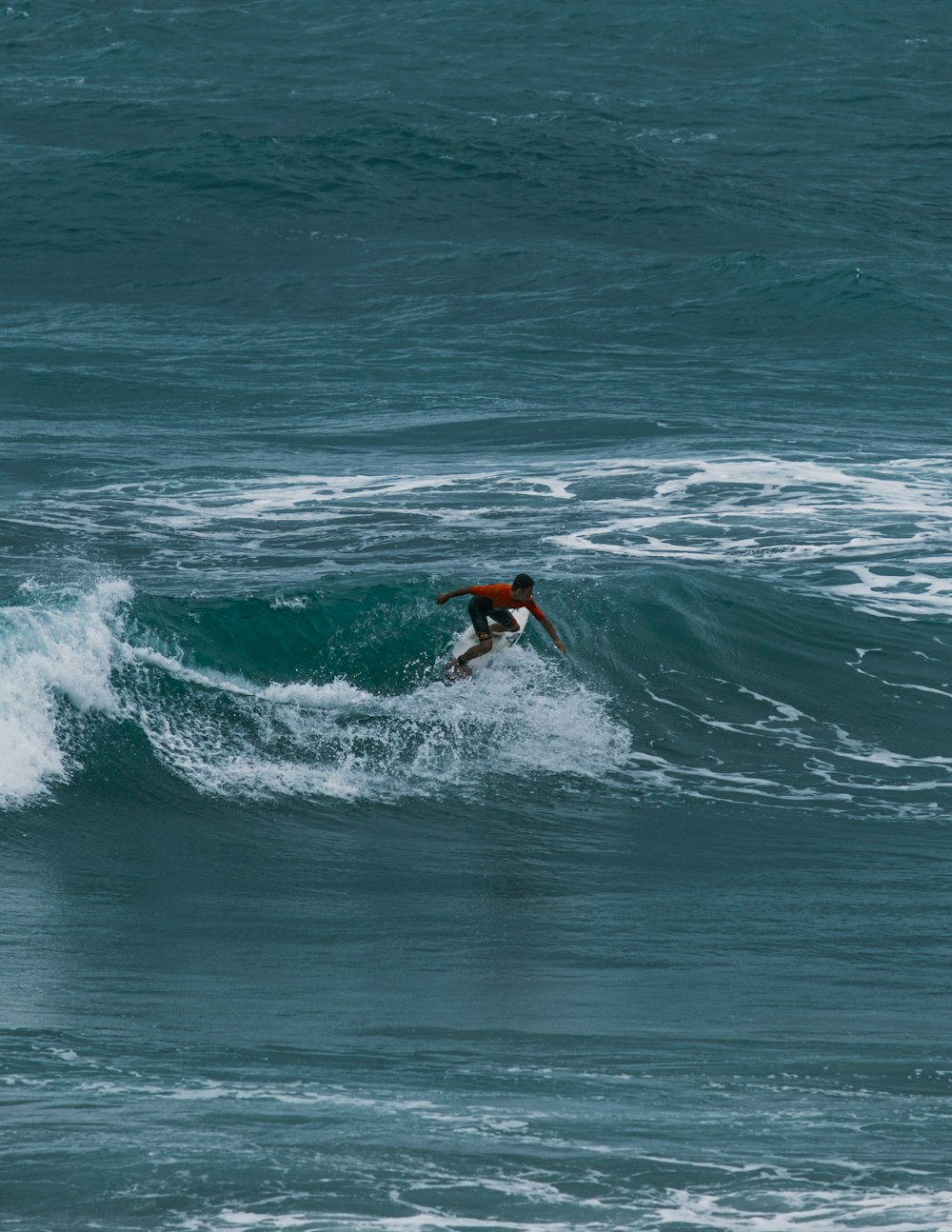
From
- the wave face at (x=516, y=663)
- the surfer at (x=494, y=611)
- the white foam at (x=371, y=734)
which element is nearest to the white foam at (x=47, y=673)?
the wave face at (x=516, y=663)

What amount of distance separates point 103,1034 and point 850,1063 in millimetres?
3708

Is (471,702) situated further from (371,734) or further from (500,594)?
(500,594)

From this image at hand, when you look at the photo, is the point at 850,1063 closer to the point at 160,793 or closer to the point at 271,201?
the point at 160,793

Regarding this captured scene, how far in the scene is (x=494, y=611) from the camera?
1402 cm

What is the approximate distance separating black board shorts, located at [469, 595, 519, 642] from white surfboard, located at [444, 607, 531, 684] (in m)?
0.08

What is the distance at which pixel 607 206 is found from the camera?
37.0 meters

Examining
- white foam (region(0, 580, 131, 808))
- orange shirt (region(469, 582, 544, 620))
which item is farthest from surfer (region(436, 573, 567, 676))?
white foam (region(0, 580, 131, 808))

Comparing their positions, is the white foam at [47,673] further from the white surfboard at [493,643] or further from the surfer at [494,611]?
the surfer at [494,611]

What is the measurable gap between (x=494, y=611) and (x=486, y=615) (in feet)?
0.26

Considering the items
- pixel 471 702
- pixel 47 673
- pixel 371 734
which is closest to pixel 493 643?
pixel 471 702

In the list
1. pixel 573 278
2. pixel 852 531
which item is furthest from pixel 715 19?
pixel 852 531

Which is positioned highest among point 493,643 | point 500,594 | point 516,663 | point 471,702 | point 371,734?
point 500,594

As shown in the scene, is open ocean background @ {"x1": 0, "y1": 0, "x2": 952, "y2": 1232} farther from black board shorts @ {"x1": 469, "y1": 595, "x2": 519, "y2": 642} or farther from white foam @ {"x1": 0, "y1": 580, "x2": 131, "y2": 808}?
black board shorts @ {"x1": 469, "y1": 595, "x2": 519, "y2": 642}

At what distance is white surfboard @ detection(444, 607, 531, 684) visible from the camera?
1423 centimetres
